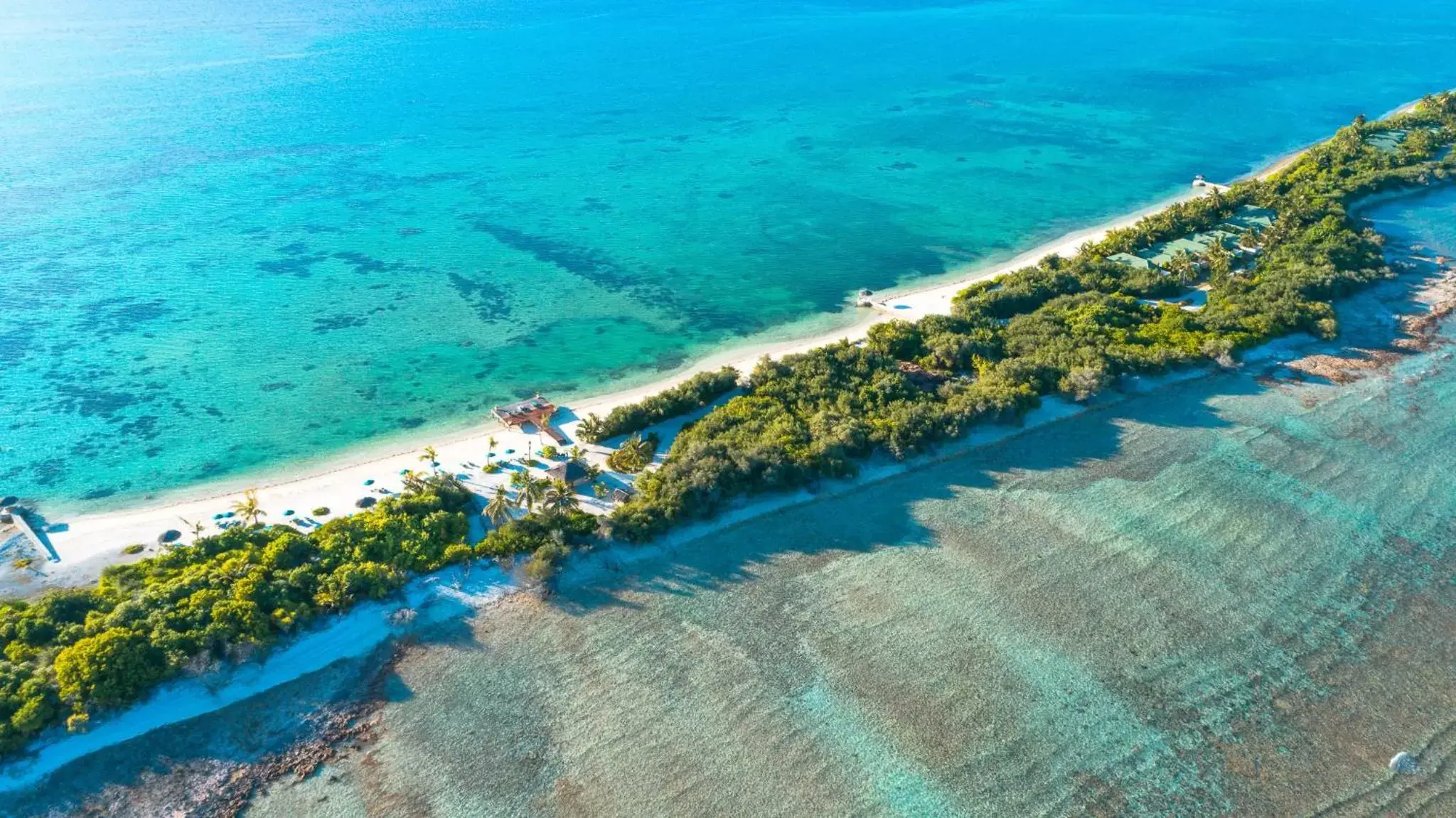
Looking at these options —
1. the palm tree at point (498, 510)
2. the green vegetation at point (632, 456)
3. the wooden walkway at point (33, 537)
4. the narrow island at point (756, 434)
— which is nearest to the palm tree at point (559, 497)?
the narrow island at point (756, 434)

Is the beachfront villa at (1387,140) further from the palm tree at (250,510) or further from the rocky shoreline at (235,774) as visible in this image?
the palm tree at (250,510)

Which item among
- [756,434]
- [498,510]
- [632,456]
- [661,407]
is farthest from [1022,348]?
[498,510]

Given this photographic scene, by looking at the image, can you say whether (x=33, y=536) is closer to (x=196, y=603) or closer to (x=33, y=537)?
(x=33, y=537)

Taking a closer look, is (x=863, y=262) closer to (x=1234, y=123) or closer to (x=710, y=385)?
(x=710, y=385)

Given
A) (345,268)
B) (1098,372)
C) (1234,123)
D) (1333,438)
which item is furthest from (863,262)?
(1234,123)

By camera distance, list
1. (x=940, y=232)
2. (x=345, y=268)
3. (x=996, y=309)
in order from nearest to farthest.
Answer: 1. (x=996, y=309)
2. (x=345, y=268)
3. (x=940, y=232)

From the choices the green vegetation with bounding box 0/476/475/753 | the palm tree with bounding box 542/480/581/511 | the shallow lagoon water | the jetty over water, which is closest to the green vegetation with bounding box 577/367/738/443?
the jetty over water

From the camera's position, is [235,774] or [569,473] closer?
[235,774]
